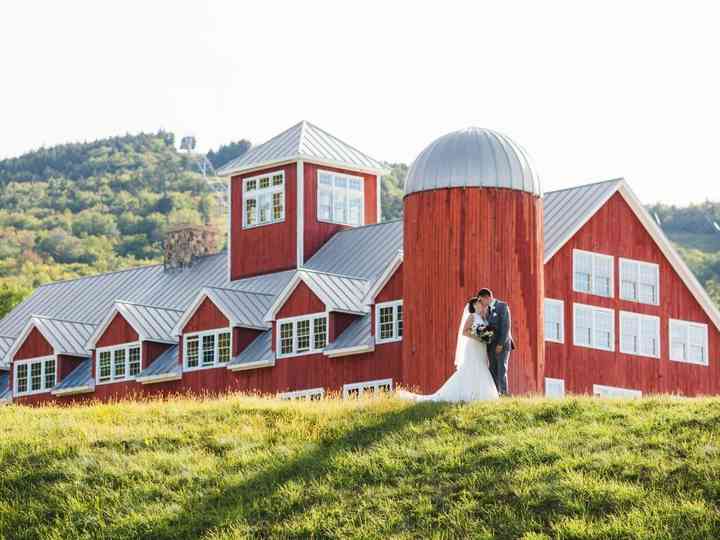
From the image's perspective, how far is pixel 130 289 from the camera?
69562 mm

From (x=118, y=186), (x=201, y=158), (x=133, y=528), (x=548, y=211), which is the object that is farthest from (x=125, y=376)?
(x=201, y=158)

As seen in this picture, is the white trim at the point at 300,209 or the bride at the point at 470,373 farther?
the white trim at the point at 300,209

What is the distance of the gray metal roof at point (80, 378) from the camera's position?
61.7 m

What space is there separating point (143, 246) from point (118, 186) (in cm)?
1960

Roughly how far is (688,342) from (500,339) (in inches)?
917

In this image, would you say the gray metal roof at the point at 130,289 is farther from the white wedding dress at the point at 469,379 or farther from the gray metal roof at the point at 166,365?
the white wedding dress at the point at 469,379

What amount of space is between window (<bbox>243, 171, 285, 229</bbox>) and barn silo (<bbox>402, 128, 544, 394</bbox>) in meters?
17.2

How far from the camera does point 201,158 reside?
18550 cm

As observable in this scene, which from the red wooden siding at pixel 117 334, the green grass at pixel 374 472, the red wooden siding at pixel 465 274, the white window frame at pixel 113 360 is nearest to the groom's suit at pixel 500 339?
the green grass at pixel 374 472

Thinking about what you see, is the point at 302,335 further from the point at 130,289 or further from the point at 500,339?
the point at 500,339

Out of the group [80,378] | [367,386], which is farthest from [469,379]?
[80,378]

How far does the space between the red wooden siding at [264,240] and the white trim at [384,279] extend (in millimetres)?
9502

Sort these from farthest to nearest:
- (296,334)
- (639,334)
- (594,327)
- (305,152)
→ 1. (305,152)
2. (639,334)
3. (296,334)
4. (594,327)

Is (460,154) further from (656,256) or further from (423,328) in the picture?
(656,256)
